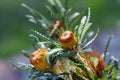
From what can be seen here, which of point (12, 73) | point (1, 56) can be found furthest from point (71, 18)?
point (1, 56)

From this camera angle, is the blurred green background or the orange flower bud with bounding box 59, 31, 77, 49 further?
the blurred green background

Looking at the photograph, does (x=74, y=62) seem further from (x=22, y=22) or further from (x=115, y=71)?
(x=22, y=22)

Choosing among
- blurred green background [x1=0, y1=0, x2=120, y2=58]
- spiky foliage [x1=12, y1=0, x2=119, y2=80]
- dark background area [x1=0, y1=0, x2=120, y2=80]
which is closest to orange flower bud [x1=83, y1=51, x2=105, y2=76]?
spiky foliage [x1=12, y1=0, x2=119, y2=80]

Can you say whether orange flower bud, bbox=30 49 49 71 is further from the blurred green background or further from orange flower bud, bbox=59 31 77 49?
the blurred green background

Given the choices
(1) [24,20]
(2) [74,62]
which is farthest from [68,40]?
(1) [24,20]

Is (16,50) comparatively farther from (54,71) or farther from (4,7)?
(54,71)

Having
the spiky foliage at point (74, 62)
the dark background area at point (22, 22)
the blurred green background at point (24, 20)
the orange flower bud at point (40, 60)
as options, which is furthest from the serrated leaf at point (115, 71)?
the blurred green background at point (24, 20)
